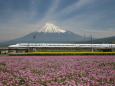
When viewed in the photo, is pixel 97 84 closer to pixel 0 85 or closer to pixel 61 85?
pixel 61 85

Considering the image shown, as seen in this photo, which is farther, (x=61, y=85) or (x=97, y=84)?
(x=97, y=84)

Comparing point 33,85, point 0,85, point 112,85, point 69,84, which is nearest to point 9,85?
point 0,85

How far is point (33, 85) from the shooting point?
5.93 metres

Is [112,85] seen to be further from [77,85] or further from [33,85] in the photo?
[33,85]

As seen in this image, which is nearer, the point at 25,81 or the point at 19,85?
the point at 19,85

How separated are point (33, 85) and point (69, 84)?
4.61 feet

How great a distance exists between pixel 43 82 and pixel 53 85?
0.72 meters

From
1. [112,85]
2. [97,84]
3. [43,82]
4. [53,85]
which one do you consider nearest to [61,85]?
[53,85]

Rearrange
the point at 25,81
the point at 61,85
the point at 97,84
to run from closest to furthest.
Result: the point at 61,85, the point at 97,84, the point at 25,81

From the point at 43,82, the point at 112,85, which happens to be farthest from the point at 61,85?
the point at 112,85

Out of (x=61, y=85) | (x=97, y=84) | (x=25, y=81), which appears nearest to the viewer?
(x=61, y=85)

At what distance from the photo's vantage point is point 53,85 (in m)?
5.91

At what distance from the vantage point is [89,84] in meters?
6.16

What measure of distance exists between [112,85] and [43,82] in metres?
2.81
